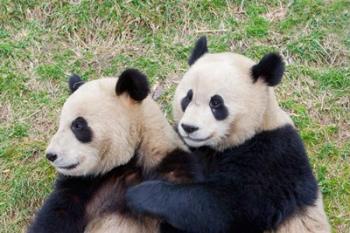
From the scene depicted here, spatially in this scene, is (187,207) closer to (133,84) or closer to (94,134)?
(94,134)

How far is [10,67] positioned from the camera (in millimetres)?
7926

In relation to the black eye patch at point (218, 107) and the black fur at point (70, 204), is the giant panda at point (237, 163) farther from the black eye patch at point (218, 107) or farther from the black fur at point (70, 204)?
the black fur at point (70, 204)

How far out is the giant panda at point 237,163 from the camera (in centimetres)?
573

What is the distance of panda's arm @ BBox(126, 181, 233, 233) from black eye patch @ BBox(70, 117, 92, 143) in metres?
0.52

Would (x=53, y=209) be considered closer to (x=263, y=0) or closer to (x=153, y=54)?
(x=153, y=54)

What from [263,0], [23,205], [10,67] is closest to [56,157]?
[23,205]

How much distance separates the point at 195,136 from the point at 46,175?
1.91 metres

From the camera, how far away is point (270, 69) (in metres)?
5.99

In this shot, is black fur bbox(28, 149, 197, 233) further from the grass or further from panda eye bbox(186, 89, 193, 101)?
the grass

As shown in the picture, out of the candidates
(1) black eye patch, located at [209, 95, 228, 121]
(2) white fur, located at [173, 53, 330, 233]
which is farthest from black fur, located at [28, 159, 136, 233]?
(1) black eye patch, located at [209, 95, 228, 121]

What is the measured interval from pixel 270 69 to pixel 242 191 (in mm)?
975

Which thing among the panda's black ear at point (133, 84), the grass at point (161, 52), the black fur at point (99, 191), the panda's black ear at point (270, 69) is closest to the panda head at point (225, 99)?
the panda's black ear at point (270, 69)

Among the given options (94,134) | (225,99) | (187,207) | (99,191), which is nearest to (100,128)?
(94,134)

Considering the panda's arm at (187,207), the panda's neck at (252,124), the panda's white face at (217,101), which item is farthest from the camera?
the panda's neck at (252,124)
